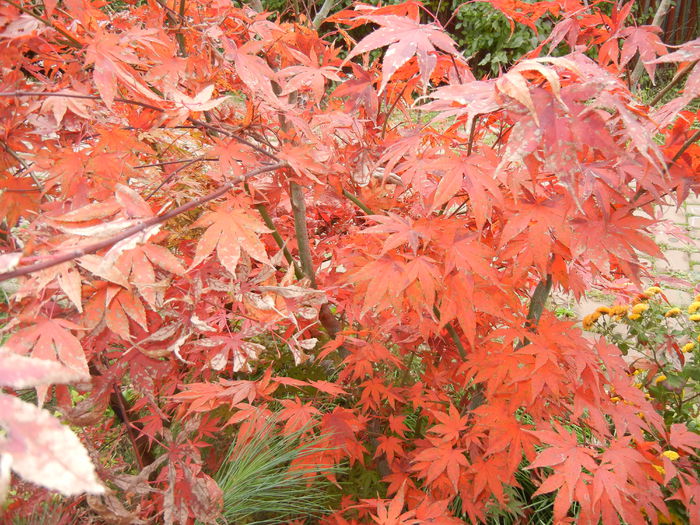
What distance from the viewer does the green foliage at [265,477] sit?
4.17 ft

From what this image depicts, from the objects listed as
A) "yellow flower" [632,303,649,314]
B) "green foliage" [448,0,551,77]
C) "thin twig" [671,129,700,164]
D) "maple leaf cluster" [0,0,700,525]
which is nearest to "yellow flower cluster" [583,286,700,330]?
"yellow flower" [632,303,649,314]

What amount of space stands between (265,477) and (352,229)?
716mm

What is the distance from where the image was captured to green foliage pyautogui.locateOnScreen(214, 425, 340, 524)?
1.27 meters

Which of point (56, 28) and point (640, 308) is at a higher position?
point (56, 28)

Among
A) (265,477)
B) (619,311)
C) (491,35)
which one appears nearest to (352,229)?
(265,477)

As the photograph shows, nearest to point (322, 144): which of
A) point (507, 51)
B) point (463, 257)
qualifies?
point (463, 257)

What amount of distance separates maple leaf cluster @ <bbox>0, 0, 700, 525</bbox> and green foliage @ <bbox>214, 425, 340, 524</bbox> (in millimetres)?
60

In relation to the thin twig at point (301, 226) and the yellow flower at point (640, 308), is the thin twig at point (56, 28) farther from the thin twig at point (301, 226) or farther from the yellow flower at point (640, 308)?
the yellow flower at point (640, 308)

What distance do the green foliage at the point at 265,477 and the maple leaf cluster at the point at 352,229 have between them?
0.06m

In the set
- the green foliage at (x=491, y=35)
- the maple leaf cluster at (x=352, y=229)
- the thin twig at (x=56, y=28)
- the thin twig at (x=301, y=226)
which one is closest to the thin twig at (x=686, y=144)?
the maple leaf cluster at (x=352, y=229)

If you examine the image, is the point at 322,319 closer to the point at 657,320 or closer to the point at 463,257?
the point at 463,257

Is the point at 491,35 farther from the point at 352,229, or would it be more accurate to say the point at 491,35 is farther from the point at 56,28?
the point at 56,28

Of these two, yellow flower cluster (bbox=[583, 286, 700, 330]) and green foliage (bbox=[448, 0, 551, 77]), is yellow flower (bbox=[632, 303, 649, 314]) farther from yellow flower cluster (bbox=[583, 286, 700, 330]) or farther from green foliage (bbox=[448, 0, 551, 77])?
green foliage (bbox=[448, 0, 551, 77])

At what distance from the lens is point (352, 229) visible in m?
1.55
